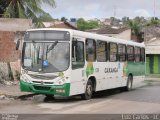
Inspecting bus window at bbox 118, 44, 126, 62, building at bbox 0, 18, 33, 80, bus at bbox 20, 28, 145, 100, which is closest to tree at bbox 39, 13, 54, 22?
building at bbox 0, 18, 33, 80

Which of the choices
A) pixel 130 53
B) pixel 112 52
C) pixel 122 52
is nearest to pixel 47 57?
pixel 112 52

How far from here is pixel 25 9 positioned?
102 ft

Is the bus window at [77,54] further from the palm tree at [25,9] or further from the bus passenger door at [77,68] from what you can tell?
the palm tree at [25,9]

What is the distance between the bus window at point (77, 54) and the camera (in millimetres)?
16656

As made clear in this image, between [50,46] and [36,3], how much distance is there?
15241 millimetres

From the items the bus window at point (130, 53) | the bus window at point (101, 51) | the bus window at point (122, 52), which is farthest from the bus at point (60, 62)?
the bus window at point (130, 53)

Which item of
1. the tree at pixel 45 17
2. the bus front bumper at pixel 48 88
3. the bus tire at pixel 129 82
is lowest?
the bus tire at pixel 129 82

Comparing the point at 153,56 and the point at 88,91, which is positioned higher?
the point at 153,56

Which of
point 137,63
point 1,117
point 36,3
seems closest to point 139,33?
point 36,3

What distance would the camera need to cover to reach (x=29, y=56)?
1697cm

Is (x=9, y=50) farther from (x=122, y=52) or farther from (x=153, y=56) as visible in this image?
(x=153, y=56)

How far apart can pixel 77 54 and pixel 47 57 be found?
120 centimetres

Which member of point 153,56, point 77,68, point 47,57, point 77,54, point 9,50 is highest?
point 9,50

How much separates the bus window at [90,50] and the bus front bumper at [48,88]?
2155mm
